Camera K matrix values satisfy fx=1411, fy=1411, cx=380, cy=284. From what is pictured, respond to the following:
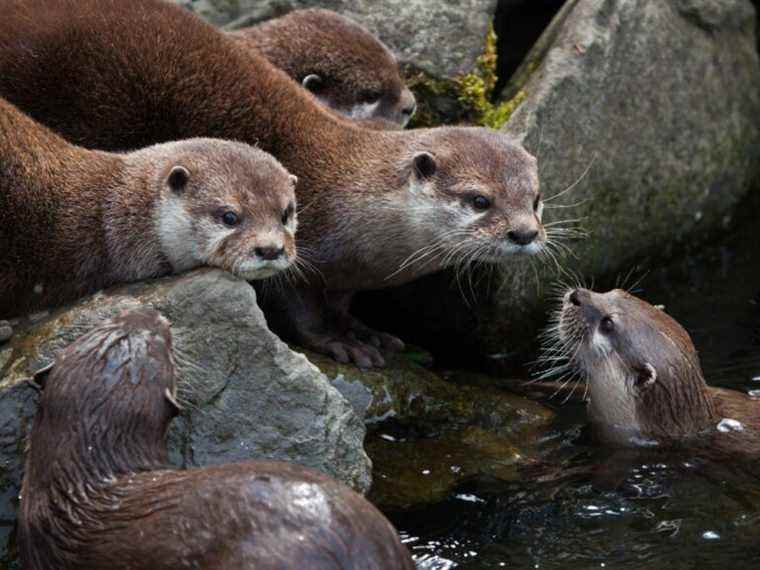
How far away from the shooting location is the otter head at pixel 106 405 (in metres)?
4.52

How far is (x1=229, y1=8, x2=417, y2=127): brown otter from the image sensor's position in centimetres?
698

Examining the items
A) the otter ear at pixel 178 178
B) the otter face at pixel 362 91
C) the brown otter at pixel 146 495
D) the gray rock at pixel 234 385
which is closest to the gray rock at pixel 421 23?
the otter face at pixel 362 91

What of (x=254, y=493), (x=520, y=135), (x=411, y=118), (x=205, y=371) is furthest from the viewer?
(x=411, y=118)

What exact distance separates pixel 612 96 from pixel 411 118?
1.08 metres

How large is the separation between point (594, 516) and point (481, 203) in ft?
4.67

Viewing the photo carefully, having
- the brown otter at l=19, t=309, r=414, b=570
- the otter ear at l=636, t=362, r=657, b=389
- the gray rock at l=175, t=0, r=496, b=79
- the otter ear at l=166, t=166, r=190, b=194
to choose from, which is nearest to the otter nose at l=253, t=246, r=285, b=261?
the otter ear at l=166, t=166, r=190, b=194

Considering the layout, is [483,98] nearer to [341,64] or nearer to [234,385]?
[341,64]

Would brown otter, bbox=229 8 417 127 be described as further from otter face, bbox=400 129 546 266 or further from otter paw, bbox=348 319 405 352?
otter paw, bbox=348 319 405 352

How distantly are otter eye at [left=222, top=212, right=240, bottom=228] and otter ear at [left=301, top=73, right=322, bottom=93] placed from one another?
1.79m

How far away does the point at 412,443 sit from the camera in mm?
5941

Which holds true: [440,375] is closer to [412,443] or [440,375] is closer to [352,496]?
[412,443]

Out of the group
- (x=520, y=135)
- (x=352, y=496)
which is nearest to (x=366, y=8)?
(x=520, y=135)

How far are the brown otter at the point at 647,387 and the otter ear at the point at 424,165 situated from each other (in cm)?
94

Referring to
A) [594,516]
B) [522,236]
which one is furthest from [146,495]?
[522,236]
